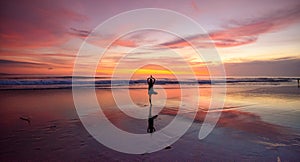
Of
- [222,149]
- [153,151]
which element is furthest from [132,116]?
[222,149]

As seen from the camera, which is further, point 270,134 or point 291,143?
point 270,134

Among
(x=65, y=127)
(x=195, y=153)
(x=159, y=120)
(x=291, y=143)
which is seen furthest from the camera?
(x=159, y=120)

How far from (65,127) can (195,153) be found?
19.1 feet

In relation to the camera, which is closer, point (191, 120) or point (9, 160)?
point (9, 160)

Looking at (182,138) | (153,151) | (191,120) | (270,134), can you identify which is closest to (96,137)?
(153,151)

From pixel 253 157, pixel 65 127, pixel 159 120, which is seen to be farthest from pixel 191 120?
pixel 65 127

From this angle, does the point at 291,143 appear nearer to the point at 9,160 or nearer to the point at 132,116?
the point at 132,116

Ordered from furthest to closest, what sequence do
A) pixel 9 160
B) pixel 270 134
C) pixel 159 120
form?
pixel 159 120
pixel 270 134
pixel 9 160

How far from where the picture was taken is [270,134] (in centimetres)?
789

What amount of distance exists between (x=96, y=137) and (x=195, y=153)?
3.69m

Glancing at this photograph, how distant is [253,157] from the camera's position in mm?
5645

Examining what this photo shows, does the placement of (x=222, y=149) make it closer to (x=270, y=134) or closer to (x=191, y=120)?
(x=270, y=134)

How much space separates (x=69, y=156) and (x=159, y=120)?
5376mm

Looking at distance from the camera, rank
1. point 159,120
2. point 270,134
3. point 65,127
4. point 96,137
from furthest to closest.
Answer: point 159,120 < point 65,127 < point 270,134 < point 96,137
